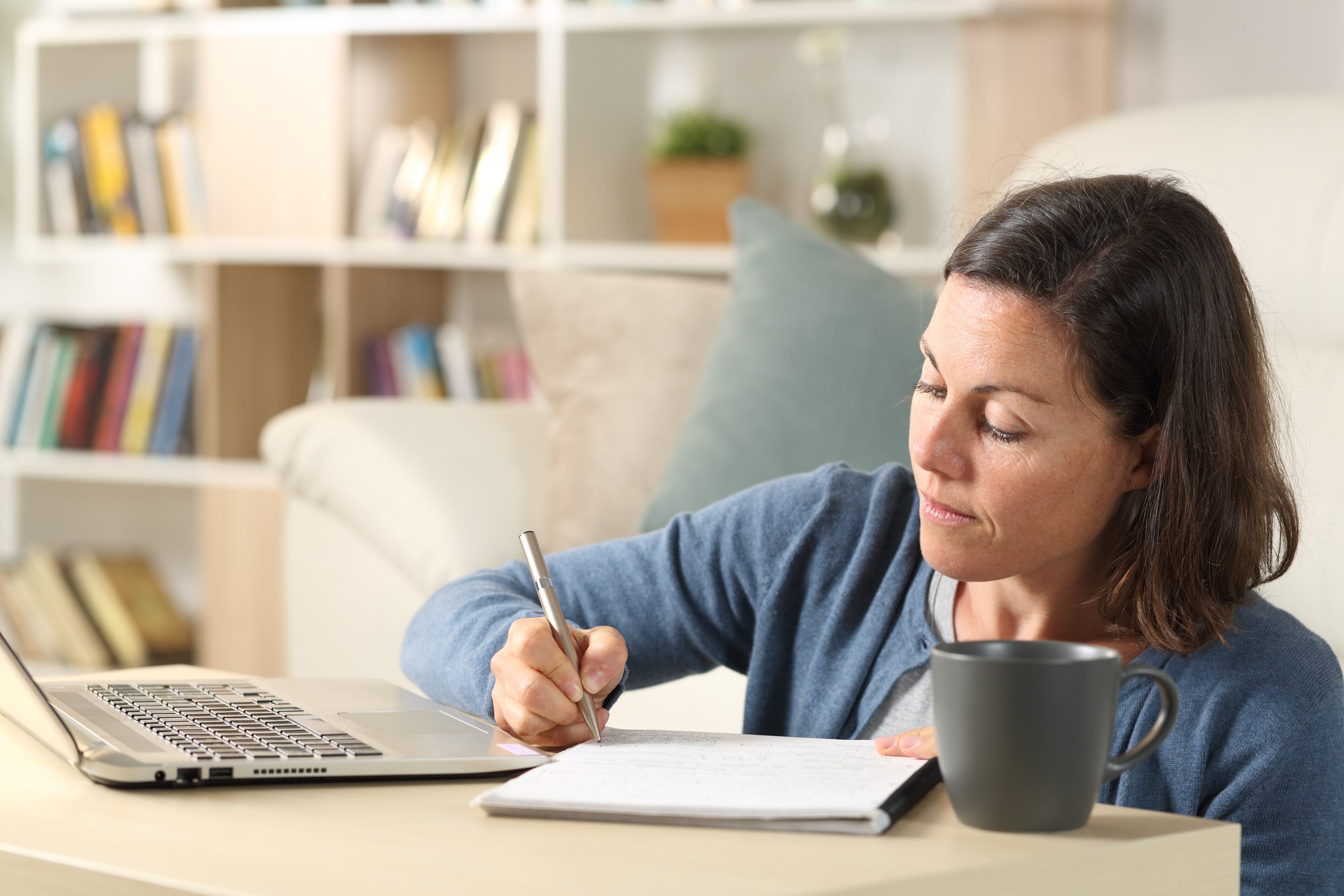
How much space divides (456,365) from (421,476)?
47.4 inches

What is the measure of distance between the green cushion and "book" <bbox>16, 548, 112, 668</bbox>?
1.98 meters

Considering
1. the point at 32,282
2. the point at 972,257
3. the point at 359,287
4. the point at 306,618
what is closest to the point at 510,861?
the point at 972,257

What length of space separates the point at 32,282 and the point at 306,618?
2.06 metres

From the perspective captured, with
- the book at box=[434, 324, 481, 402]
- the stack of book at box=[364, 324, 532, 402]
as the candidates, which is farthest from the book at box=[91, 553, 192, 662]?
the book at box=[434, 324, 481, 402]

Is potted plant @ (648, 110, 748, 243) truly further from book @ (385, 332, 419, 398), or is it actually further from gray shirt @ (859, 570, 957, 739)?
gray shirt @ (859, 570, 957, 739)

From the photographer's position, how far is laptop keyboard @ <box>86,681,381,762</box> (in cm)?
75

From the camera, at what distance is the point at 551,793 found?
2.24 feet

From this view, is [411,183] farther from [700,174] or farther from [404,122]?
[700,174]

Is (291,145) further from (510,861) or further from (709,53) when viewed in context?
(510,861)

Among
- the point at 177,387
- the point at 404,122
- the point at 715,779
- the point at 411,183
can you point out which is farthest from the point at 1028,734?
the point at 177,387

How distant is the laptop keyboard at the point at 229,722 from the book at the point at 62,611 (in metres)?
2.58

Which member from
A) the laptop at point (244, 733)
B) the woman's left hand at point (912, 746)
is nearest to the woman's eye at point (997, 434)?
the woman's left hand at point (912, 746)

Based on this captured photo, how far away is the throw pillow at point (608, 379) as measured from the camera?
1.85 m

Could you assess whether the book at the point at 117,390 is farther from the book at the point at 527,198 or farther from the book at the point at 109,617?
Result: the book at the point at 527,198
